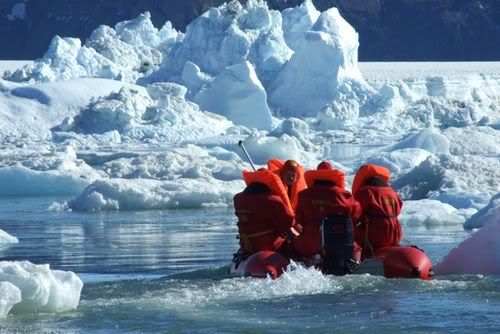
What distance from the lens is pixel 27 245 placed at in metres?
10.3

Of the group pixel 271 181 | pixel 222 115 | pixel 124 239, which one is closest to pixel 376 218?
pixel 271 181

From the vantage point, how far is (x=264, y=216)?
767cm

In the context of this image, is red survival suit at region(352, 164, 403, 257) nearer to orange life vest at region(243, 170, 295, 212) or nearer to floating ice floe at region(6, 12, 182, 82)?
orange life vest at region(243, 170, 295, 212)

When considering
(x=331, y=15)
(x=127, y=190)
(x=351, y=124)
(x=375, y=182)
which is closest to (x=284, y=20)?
(x=331, y=15)

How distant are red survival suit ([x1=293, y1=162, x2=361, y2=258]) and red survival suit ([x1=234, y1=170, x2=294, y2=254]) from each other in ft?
0.37

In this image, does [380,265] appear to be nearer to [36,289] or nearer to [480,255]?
[480,255]

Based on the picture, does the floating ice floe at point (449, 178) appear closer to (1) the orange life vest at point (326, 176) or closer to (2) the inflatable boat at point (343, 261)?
(1) the orange life vest at point (326, 176)

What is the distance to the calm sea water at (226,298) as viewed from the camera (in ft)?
19.2

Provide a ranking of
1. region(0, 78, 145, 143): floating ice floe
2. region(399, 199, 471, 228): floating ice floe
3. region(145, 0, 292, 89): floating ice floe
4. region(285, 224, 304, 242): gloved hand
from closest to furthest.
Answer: region(285, 224, 304, 242): gloved hand < region(399, 199, 471, 228): floating ice floe < region(0, 78, 145, 143): floating ice floe < region(145, 0, 292, 89): floating ice floe

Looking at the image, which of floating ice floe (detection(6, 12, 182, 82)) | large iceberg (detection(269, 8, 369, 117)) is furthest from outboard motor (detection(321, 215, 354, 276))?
floating ice floe (detection(6, 12, 182, 82))

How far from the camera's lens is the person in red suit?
7688mm

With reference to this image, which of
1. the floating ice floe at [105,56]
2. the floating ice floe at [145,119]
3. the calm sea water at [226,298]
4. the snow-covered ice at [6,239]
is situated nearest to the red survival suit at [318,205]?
the calm sea water at [226,298]

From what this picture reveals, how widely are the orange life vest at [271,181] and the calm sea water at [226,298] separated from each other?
616 mm

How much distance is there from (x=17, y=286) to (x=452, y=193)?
25.9 feet
